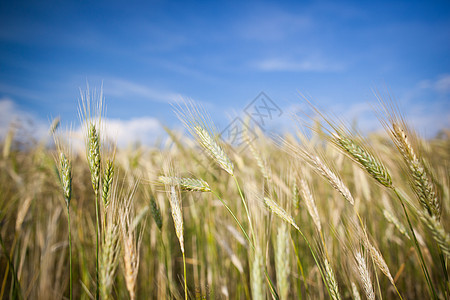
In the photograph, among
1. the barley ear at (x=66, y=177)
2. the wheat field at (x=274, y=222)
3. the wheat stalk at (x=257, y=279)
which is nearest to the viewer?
the wheat stalk at (x=257, y=279)

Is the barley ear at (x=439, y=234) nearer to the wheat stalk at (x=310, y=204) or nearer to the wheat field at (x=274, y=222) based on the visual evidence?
the wheat field at (x=274, y=222)

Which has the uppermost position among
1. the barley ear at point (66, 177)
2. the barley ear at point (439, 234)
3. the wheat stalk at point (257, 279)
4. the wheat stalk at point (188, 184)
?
the barley ear at point (66, 177)

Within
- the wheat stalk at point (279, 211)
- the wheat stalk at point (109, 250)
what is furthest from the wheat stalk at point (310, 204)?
the wheat stalk at point (109, 250)

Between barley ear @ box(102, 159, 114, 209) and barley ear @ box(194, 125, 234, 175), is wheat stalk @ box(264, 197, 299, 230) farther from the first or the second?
barley ear @ box(102, 159, 114, 209)

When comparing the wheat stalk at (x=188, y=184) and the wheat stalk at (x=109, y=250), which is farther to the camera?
the wheat stalk at (x=188, y=184)

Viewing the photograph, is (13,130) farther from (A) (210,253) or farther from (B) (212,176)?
(A) (210,253)

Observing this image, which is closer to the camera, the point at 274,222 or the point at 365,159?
the point at 365,159

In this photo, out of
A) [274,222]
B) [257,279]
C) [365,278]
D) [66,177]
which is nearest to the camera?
[257,279]

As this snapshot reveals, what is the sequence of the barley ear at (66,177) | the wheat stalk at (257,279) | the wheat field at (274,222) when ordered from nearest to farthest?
1. the wheat stalk at (257,279)
2. the wheat field at (274,222)
3. the barley ear at (66,177)

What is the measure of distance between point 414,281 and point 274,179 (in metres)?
1.59

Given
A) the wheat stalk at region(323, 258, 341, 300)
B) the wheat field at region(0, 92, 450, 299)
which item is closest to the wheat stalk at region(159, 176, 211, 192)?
the wheat field at region(0, 92, 450, 299)

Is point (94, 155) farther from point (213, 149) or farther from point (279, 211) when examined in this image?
point (279, 211)

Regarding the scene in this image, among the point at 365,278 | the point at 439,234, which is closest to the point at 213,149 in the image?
the point at 365,278

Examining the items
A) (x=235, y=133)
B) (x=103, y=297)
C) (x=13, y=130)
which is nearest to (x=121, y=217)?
(x=103, y=297)
